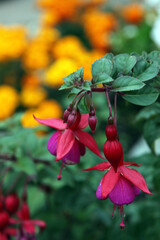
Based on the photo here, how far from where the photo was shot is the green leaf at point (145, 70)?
1.74 ft

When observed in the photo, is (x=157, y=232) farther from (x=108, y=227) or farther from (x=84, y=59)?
(x=84, y=59)

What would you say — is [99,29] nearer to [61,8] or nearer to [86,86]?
[61,8]

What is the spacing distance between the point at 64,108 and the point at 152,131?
5.06 feet

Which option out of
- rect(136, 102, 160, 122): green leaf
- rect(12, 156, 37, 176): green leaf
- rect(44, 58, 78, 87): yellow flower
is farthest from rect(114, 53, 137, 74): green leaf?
rect(44, 58, 78, 87): yellow flower

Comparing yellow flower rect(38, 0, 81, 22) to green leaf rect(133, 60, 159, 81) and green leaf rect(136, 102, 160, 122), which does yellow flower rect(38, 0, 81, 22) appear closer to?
green leaf rect(136, 102, 160, 122)

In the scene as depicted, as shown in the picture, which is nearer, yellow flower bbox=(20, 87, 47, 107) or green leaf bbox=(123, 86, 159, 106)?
green leaf bbox=(123, 86, 159, 106)

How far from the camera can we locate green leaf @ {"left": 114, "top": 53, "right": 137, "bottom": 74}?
21.4 inches

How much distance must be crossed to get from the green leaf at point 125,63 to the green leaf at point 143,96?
0.12ft

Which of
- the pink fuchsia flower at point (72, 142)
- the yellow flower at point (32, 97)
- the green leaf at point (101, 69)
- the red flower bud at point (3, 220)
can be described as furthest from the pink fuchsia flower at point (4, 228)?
the yellow flower at point (32, 97)

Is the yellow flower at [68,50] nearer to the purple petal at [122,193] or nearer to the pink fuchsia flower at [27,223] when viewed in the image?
the pink fuchsia flower at [27,223]

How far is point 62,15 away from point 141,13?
27.2 inches

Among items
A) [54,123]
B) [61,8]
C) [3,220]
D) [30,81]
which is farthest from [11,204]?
[61,8]

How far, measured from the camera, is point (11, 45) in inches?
95.4

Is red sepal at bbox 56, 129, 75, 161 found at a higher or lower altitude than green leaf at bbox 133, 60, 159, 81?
lower
